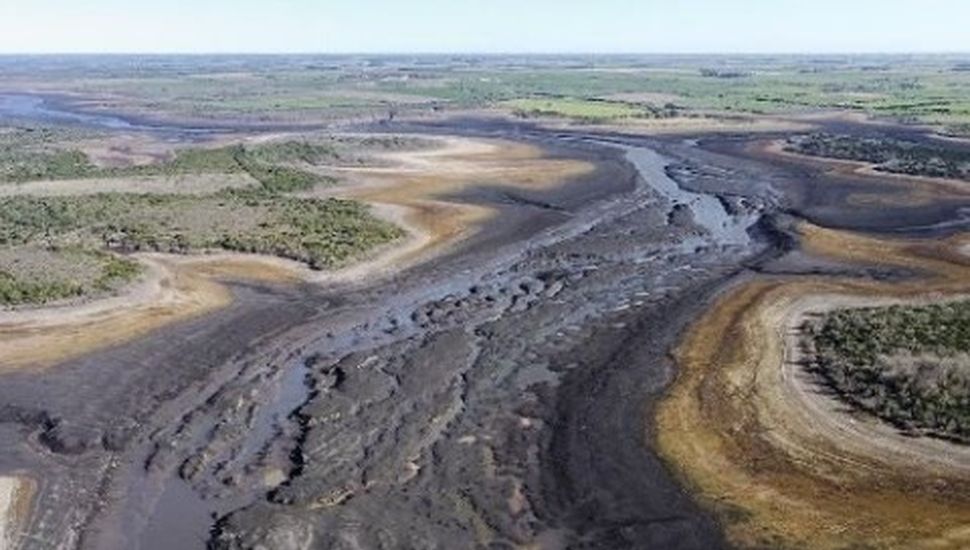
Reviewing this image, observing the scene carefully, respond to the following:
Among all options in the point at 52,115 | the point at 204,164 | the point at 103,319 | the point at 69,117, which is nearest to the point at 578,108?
the point at 69,117

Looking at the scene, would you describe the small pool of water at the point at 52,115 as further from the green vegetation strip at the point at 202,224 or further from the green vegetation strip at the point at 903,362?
the green vegetation strip at the point at 903,362

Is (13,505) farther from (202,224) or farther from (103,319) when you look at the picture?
(202,224)

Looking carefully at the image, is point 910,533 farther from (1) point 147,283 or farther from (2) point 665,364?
(1) point 147,283

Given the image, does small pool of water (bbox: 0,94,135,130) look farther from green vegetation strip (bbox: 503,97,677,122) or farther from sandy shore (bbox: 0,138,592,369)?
sandy shore (bbox: 0,138,592,369)

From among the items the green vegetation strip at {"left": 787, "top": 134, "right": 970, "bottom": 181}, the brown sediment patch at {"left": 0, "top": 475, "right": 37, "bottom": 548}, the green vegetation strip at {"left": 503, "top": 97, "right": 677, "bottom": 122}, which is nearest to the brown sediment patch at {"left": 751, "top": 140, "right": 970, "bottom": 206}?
the green vegetation strip at {"left": 787, "top": 134, "right": 970, "bottom": 181}

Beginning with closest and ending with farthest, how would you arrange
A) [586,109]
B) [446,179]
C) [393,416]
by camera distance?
[393,416] < [446,179] < [586,109]

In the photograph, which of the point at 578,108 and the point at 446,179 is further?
the point at 578,108

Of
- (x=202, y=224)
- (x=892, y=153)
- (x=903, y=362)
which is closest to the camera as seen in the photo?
(x=903, y=362)
